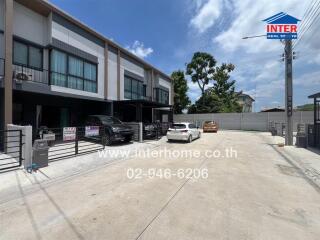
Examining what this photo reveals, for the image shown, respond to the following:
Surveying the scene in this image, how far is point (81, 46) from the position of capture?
15320 mm

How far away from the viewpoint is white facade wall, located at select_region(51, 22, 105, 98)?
43.9 ft

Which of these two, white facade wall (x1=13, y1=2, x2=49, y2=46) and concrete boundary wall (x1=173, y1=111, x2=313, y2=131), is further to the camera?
concrete boundary wall (x1=173, y1=111, x2=313, y2=131)

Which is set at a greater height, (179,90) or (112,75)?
(179,90)

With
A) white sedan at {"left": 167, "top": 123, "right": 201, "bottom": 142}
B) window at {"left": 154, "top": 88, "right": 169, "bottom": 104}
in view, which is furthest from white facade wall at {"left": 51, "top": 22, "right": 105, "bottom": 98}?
window at {"left": 154, "top": 88, "right": 169, "bottom": 104}

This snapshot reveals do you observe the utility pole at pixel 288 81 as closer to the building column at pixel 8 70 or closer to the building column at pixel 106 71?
the building column at pixel 106 71

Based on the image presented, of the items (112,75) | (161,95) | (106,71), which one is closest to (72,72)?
(106,71)

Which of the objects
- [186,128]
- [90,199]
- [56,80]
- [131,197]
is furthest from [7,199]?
[186,128]

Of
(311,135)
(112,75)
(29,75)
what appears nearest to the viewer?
(29,75)

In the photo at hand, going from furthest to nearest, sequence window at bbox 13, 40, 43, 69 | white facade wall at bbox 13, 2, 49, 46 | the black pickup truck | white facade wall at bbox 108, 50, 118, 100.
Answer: white facade wall at bbox 108, 50, 118, 100, the black pickup truck, window at bbox 13, 40, 43, 69, white facade wall at bbox 13, 2, 49, 46

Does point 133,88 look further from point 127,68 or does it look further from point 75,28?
point 75,28

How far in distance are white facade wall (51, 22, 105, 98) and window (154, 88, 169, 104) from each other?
11.0m

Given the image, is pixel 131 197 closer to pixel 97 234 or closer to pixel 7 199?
pixel 97 234

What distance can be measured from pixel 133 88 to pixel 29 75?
1124 centimetres

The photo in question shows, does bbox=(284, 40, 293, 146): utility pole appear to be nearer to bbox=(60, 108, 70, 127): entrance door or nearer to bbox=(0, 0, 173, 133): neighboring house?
bbox=(0, 0, 173, 133): neighboring house
